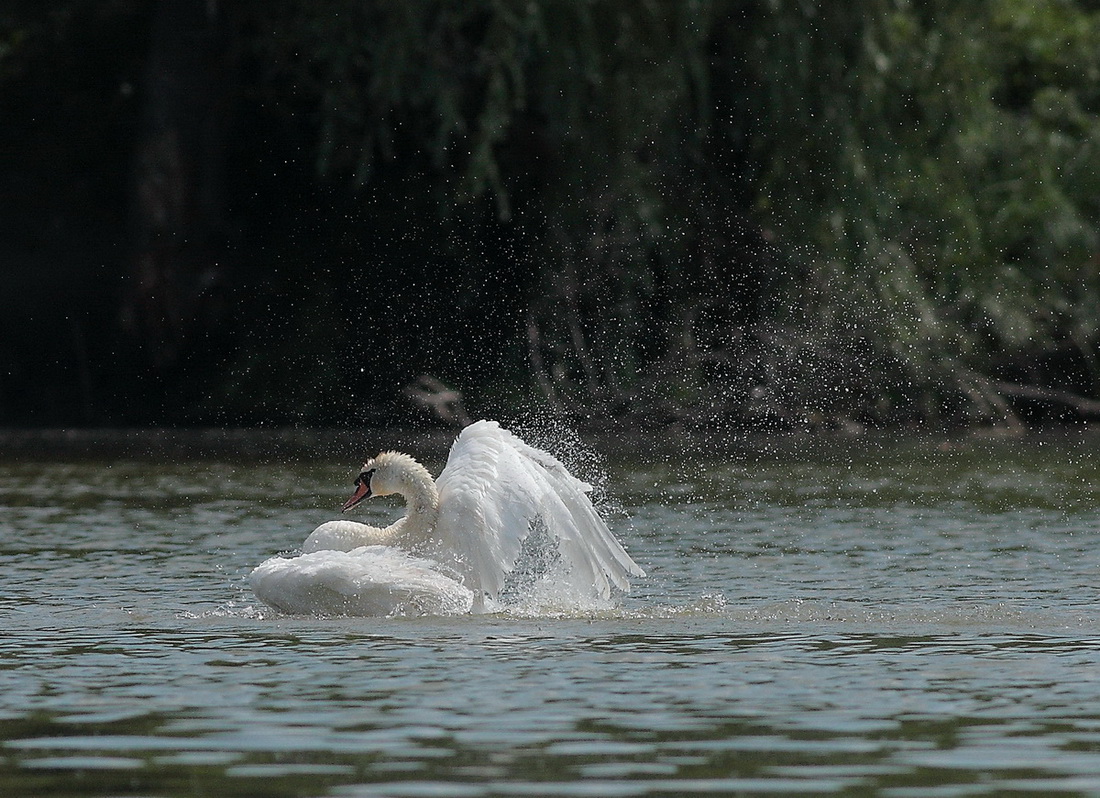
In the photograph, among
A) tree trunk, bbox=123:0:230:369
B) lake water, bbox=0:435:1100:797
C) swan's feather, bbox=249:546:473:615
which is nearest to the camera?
lake water, bbox=0:435:1100:797

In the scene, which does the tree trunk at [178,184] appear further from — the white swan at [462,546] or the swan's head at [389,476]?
the white swan at [462,546]

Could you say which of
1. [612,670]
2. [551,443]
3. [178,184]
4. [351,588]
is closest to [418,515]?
[351,588]

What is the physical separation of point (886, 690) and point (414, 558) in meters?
3.93

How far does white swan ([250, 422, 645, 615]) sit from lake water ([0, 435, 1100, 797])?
0.17 m

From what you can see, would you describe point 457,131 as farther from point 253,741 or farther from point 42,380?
point 253,741

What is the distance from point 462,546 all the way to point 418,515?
0.45 m

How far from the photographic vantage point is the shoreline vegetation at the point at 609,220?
26.2 metres

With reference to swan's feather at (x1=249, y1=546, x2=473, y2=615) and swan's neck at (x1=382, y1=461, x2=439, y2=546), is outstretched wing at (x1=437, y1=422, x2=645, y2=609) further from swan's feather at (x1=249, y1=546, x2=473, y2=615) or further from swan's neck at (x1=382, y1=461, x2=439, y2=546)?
swan's feather at (x1=249, y1=546, x2=473, y2=615)

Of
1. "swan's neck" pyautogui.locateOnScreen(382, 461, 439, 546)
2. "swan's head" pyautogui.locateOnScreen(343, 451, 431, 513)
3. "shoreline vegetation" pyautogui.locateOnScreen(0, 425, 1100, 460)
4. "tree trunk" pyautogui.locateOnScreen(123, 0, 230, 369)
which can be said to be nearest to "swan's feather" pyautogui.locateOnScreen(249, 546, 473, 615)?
"swan's neck" pyautogui.locateOnScreen(382, 461, 439, 546)

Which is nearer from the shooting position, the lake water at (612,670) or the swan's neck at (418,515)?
the lake water at (612,670)

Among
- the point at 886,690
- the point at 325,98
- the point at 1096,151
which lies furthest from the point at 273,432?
the point at 886,690

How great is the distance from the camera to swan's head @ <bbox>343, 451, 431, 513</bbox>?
12859 mm

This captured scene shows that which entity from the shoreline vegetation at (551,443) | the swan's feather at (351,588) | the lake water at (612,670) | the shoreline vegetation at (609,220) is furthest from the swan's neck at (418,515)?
the shoreline vegetation at (609,220)

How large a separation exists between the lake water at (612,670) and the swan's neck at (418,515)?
0.91m
